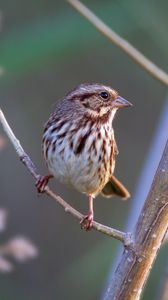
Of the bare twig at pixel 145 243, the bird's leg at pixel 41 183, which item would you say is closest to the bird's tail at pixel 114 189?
the bird's leg at pixel 41 183

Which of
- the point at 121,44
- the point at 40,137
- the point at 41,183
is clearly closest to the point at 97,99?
the point at 41,183

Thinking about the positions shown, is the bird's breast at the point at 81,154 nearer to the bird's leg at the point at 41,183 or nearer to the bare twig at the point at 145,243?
the bird's leg at the point at 41,183

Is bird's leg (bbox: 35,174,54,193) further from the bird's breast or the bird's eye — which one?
the bird's eye

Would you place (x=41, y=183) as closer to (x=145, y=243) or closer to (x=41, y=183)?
(x=41, y=183)

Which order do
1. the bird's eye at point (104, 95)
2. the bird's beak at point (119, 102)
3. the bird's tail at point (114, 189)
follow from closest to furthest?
the bird's beak at point (119, 102) → the bird's eye at point (104, 95) → the bird's tail at point (114, 189)

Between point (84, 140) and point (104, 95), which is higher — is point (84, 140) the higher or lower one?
the lower one

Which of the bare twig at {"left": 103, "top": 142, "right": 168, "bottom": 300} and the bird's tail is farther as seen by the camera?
the bird's tail

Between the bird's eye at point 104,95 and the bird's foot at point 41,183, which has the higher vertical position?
the bird's eye at point 104,95

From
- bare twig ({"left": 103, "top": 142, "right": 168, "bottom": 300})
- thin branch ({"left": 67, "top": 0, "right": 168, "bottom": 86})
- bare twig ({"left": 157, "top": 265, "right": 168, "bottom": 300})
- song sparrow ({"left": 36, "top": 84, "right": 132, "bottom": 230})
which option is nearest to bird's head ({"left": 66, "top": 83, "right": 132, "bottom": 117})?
song sparrow ({"left": 36, "top": 84, "right": 132, "bottom": 230})

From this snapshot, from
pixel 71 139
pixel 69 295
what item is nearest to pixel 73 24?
pixel 71 139
